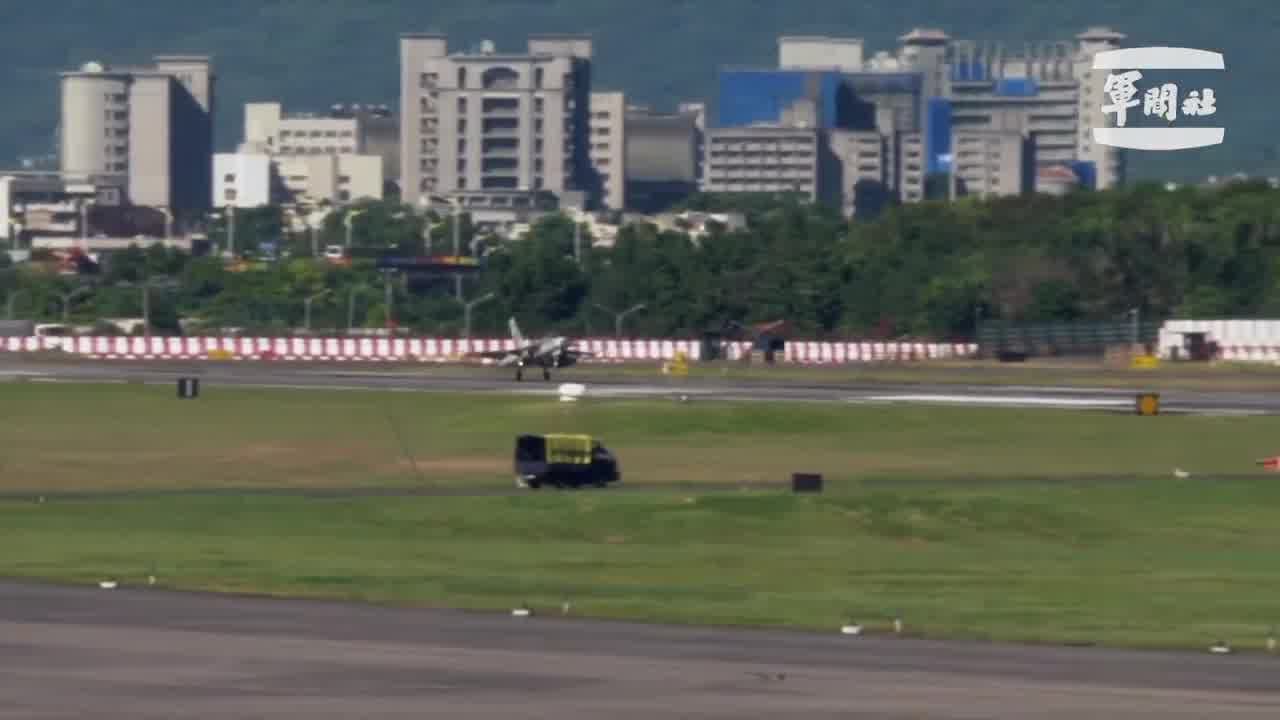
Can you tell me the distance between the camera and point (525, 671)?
1972 inches

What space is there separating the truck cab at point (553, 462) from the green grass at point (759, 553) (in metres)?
4.35

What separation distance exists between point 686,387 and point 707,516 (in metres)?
72.4

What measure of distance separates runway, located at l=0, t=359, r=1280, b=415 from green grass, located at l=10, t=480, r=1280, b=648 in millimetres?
44079

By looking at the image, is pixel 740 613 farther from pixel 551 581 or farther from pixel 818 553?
pixel 818 553

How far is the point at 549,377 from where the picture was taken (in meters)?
164

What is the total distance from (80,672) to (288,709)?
4.94 metres

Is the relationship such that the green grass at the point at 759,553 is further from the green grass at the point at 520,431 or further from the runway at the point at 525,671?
the green grass at the point at 520,431

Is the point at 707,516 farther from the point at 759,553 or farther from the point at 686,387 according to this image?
the point at 686,387

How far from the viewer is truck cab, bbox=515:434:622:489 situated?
94688 mm

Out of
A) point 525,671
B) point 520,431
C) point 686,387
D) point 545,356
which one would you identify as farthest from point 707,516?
point 545,356

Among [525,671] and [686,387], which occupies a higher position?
[686,387]

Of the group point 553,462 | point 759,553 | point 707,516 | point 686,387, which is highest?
point 553,462

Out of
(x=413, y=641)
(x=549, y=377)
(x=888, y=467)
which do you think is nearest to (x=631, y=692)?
(x=413, y=641)

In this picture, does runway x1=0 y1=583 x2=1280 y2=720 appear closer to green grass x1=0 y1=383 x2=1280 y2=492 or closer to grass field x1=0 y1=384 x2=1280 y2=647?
grass field x1=0 y1=384 x2=1280 y2=647
